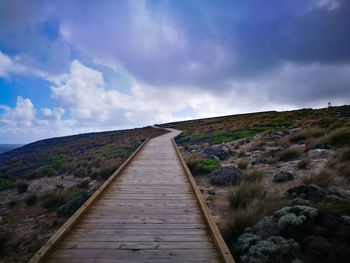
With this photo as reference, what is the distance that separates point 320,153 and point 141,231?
798 centimetres

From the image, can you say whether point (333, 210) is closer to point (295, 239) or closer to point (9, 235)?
point (295, 239)

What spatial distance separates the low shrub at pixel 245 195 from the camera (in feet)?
14.6

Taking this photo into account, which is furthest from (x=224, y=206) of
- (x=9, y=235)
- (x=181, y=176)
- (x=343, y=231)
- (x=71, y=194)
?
(x=71, y=194)

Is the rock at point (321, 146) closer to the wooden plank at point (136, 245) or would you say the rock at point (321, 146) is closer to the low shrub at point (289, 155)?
the low shrub at point (289, 155)

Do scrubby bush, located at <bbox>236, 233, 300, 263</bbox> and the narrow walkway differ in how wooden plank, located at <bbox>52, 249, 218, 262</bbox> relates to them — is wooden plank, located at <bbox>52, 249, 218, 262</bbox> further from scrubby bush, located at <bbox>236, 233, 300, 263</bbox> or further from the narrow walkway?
scrubby bush, located at <bbox>236, 233, 300, 263</bbox>

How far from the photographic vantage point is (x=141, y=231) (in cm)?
297

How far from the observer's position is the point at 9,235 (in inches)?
183

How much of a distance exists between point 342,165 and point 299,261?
16.7 ft

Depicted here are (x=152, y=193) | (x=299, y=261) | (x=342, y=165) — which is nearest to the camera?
(x=299, y=261)

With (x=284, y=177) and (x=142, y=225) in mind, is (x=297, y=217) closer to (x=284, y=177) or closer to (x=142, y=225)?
(x=142, y=225)

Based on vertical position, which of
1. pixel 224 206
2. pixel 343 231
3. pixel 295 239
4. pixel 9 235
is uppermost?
pixel 343 231

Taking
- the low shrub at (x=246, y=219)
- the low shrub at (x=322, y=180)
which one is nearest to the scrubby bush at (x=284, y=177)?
the low shrub at (x=322, y=180)

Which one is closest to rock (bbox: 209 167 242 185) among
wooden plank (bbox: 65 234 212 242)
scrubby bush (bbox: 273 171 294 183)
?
scrubby bush (bbox: 273 171 294 183)

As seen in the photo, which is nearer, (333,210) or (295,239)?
(295,239)
